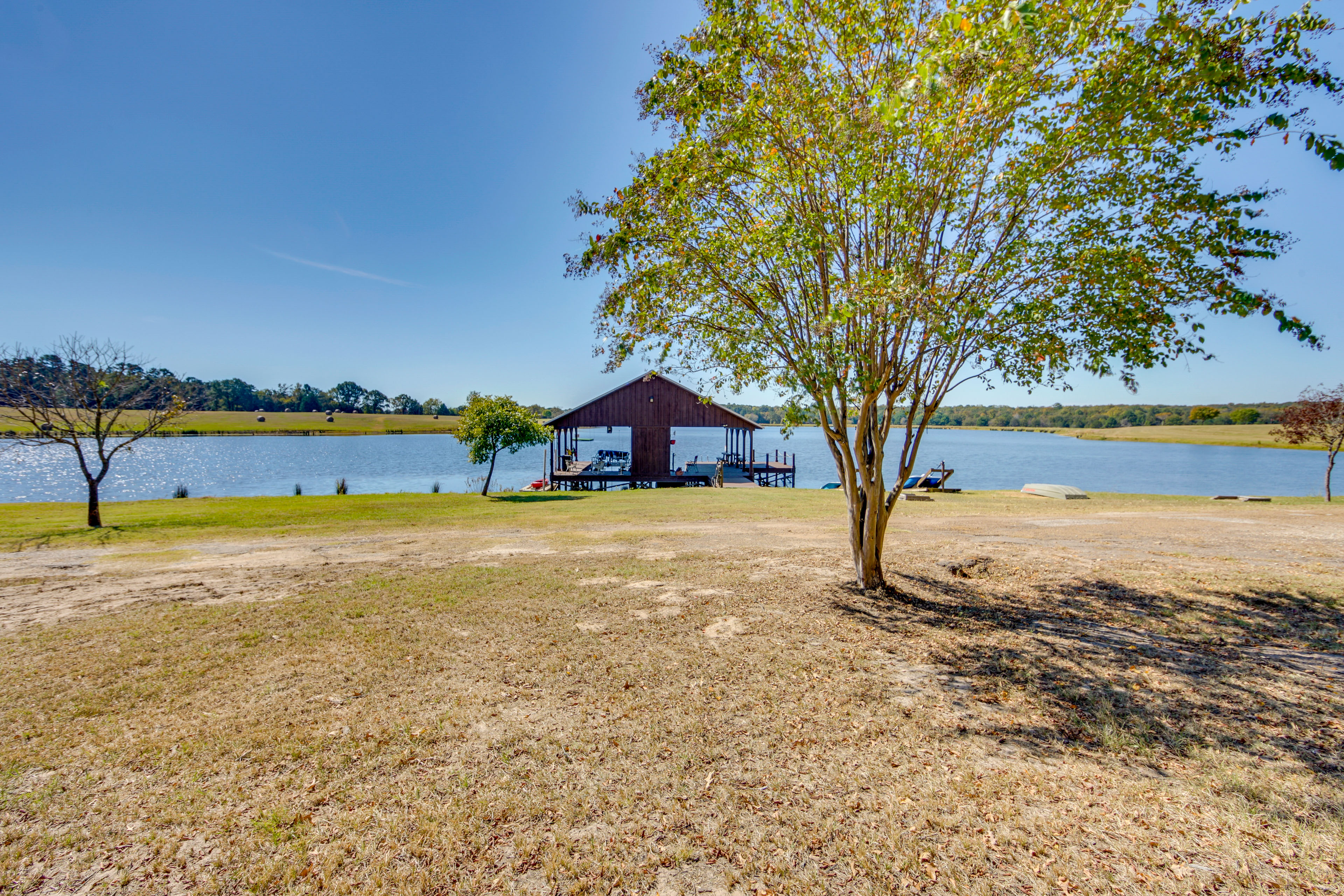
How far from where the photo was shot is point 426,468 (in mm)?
52375

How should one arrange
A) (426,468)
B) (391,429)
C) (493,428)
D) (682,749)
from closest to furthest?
(682,749)
(493,428)
(426,468)
(391,429)

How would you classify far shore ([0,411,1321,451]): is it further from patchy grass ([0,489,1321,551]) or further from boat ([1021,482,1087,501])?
boat ([1021,482,1087,501])

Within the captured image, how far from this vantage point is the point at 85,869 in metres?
2.94

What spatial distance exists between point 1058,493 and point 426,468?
164 ft

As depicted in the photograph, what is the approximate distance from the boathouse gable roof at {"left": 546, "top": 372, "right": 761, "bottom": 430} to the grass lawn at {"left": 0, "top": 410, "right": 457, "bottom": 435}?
6403 centimetres

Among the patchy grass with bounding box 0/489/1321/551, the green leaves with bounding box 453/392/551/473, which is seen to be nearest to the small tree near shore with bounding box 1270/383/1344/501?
the patchy grass with bounding box 0/489/1321/551

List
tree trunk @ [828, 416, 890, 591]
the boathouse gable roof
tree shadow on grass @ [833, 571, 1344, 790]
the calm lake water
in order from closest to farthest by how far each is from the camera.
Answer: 1. tree shadow on grass @ [833, 571, 1344, 790]
2. tree trunk @ [828, 416, 890, 591]
3. the boathouse gable roof
4. the calm lake water

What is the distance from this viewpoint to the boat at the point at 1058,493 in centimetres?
2138

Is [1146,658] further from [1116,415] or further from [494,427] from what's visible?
[1116,415]

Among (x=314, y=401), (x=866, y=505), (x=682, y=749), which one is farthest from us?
(x=314, y=401)

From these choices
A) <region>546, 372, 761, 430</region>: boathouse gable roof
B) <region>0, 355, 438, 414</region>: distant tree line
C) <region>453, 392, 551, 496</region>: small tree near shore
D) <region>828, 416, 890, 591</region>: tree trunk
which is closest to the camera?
<region>828, 416, 890, 591</region>: tree trunk

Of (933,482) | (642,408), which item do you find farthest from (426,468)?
(933,482)

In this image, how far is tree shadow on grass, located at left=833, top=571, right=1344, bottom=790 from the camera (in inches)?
163

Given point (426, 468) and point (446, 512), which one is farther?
point (426, 468)
